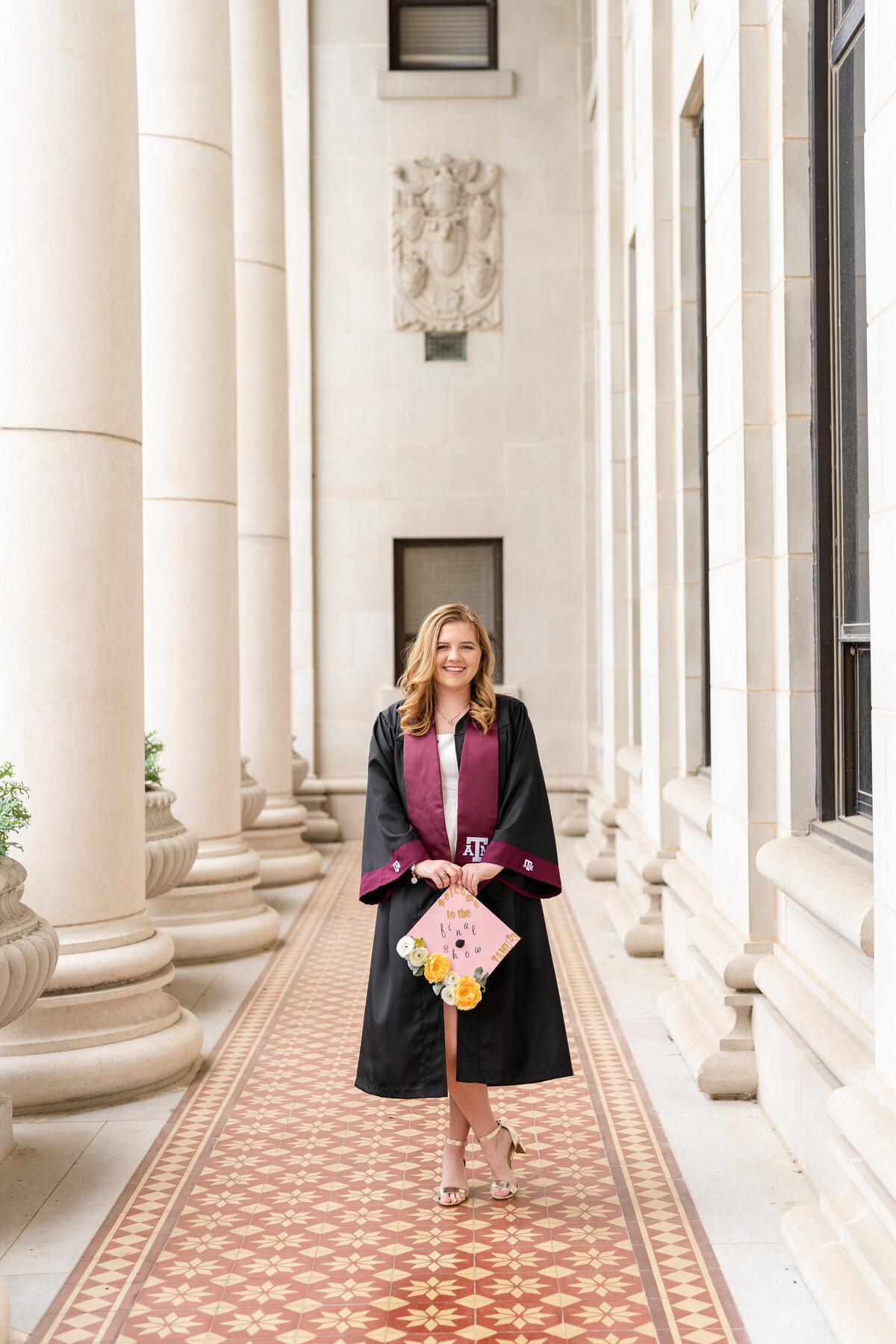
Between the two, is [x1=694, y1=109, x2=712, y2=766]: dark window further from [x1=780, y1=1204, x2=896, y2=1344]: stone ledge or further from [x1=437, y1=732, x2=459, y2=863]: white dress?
[x1=780, y1=1204, x2=896, y2=1344]: stone ledge

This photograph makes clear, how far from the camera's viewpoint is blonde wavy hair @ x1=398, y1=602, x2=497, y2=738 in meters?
4.33

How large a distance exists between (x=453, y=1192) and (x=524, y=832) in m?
1.26

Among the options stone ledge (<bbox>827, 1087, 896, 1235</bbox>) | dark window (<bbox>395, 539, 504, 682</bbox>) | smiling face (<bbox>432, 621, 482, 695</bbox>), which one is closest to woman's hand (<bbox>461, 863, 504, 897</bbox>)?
smiling face (<bbox>432, 621, 482, 695</bbox>)

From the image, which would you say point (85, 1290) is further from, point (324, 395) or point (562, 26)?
point (562, 26)

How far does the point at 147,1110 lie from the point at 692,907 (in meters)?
2.92

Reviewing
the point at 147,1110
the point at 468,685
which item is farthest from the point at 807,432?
the point at 147,1110

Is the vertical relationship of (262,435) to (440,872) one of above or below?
above

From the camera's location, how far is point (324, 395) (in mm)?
14016

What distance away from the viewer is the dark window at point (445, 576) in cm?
1411

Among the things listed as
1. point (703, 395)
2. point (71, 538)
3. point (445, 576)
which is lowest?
point (71, 538)

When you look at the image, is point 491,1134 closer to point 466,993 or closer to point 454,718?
point 466,993

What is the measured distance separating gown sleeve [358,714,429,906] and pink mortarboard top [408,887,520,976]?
17cm

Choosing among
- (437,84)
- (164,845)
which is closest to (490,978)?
(164,845)

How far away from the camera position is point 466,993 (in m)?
4.14
